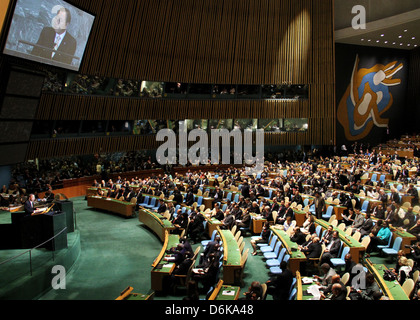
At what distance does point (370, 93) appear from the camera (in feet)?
89.5

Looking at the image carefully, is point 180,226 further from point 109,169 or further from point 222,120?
point 222,120

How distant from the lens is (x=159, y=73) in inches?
810

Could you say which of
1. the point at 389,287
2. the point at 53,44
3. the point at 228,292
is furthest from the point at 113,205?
the point at 389,287

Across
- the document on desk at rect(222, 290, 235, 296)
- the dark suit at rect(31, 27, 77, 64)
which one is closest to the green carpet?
the document on desk at rect(222, 290, 235, 296)

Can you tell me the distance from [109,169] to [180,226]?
32.5 ft

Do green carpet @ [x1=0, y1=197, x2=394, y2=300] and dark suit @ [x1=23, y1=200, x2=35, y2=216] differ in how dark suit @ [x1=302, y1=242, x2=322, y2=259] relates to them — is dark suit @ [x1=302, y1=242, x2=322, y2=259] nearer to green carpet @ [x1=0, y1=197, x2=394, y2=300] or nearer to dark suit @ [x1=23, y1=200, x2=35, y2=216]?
green carpet @ [x1=0, y1=197, x2=394, y2=300]

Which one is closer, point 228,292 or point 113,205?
point 228,292

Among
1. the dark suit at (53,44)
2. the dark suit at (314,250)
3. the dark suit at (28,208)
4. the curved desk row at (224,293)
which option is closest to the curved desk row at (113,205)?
the dark suit at (28,208)
